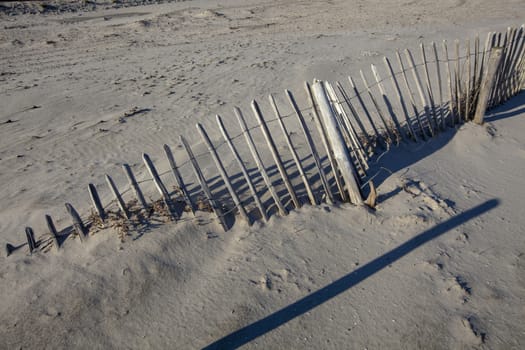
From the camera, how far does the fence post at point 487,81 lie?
5152mm

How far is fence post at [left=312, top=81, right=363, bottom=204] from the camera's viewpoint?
394cm

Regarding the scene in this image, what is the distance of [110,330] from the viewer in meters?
3.17

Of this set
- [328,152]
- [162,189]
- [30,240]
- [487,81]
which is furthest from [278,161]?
[487,81]

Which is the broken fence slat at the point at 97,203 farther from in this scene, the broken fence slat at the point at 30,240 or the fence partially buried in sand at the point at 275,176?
the broken fence slat at the point at 30,240

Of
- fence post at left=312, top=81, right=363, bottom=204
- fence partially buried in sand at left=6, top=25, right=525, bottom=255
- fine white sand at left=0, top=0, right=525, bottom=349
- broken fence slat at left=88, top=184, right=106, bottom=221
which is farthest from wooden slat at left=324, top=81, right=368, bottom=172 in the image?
broken fence slat at left=88, top=184, right=106, bottom=221

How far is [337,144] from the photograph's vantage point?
4.08 m

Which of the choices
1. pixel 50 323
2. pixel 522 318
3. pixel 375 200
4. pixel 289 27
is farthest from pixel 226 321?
pixel 289 27

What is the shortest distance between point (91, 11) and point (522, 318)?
24.5m

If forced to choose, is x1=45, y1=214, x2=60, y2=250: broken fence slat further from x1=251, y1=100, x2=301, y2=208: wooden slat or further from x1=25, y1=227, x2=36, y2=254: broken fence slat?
x1=251, y1=100, x2=301, y2=208: wooden slat

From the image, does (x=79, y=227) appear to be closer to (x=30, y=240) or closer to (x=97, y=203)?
(x=97, y=203)

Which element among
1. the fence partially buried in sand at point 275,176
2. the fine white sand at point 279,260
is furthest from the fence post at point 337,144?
the fine white sand at point 279,260

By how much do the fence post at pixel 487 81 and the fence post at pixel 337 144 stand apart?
2.70 meters

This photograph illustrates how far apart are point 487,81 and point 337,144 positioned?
277 cm

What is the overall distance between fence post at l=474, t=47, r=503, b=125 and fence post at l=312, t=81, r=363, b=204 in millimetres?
2703
